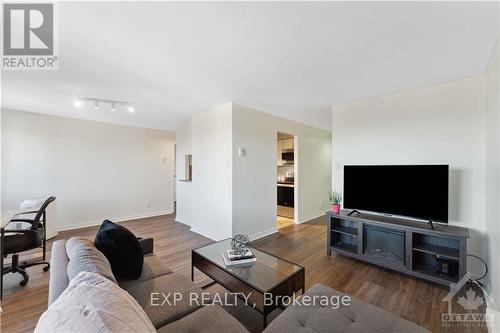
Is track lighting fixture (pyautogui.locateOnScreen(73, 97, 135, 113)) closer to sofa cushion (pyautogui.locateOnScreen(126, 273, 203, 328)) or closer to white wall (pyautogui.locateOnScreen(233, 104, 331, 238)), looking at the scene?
white wall (pyautogui.locateOnScreen(233, 104, 331, 238))

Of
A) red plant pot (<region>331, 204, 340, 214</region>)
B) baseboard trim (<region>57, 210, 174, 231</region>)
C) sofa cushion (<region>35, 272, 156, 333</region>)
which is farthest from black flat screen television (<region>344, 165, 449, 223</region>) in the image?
baseboard trim (<region>57, 210, 174, 231</region>)

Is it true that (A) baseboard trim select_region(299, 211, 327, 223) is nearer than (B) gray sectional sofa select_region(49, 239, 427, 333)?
No

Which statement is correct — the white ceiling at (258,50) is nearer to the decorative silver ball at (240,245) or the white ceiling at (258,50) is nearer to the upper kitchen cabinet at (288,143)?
the decorative silver ball at (240,245)

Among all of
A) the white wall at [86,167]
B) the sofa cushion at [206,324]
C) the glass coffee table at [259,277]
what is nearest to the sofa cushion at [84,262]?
the sofa cushion at [206,324]

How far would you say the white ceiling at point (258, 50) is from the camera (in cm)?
143

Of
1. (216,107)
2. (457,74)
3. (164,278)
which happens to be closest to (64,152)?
(216,107)

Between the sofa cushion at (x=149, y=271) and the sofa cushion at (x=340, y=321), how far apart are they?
102 cm

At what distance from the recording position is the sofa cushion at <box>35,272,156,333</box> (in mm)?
693

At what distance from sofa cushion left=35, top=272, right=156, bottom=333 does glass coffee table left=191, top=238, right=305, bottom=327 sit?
849 millimetres

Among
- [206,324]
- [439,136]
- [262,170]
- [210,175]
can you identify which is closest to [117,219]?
[210,175]

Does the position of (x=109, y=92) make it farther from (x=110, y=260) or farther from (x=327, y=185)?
(x=327, y=185)

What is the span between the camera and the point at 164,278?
5.37 feet

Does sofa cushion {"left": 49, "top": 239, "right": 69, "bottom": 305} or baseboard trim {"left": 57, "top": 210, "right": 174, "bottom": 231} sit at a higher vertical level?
sofa cushion {"left": 49, "top": 239, "right": 69, "bottom": 305}

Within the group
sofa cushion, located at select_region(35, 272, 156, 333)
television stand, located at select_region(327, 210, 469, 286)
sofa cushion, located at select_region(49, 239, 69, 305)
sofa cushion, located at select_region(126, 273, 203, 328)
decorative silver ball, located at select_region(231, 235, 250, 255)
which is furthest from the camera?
television stand, located at select_region(327, 210, 469, 286)
